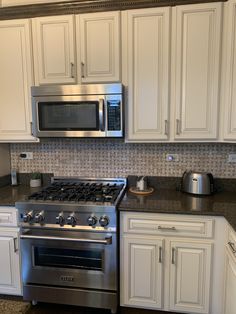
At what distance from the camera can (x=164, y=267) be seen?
1893 millimetres

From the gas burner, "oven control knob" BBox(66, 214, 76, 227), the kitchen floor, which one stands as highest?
the gas burner

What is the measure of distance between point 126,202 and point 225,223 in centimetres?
72

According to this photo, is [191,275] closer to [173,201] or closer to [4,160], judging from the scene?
[173,201]

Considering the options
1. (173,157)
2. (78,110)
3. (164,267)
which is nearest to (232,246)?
(164,267)

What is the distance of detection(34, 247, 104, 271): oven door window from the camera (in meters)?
1.96

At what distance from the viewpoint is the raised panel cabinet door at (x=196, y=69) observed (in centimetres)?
193

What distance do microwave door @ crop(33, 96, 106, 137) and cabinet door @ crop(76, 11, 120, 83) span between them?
236 millimetres

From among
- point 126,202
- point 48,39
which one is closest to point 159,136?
point 126,202

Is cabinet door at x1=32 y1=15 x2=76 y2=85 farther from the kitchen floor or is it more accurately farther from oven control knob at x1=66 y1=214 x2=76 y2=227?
the kitchen floor

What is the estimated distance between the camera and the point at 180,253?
1857mm

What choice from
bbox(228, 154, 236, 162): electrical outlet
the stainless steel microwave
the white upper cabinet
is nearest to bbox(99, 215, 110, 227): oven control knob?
the stainless steel microwave

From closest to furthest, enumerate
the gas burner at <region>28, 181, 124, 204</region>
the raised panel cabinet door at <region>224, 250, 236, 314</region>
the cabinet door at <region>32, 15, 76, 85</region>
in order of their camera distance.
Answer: the raised panel cabinet door at <region>224, 250, 236, 314</region>, the gas burner at <region>28, 181, 124, 204</region>, the cabinet door at <region>32, 15, 76, 85</region>

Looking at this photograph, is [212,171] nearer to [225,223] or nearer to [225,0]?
[225,223]

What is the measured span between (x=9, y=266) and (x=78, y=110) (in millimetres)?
1416
